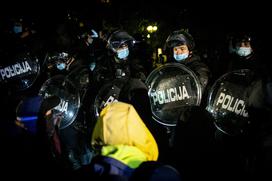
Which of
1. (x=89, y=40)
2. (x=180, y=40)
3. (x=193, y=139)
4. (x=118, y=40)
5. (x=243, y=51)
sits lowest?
(x=193, y=139)

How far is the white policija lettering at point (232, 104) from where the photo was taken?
4.16 metres

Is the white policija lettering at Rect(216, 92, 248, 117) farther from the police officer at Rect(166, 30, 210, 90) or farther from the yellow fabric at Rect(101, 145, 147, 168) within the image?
the yellow fabric at Rect(101, 145, 147, 168)

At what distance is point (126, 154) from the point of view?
97.4 inches

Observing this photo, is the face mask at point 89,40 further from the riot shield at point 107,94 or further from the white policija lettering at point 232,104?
the white policija lettering at point 232,104

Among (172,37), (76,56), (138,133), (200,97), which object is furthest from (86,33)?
(138,133)

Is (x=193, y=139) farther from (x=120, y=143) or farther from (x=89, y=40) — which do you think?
(x=89, y=40)

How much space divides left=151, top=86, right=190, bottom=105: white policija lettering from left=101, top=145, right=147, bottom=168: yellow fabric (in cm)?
205

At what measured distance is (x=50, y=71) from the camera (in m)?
7.18

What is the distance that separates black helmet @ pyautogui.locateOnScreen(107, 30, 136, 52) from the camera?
5.85 metres

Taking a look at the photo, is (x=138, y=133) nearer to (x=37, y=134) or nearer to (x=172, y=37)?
(x=37, y=134)

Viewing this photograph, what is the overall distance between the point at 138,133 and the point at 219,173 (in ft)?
10.0

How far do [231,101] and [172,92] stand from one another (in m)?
0.95

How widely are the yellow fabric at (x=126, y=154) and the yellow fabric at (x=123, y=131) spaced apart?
63mm

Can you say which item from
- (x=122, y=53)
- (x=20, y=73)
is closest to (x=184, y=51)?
(x=122, y=53)
